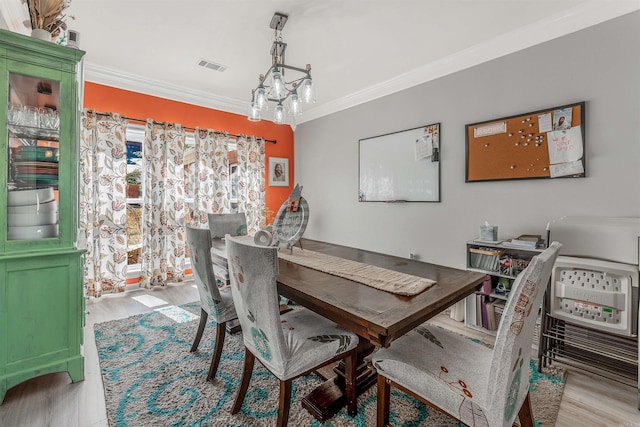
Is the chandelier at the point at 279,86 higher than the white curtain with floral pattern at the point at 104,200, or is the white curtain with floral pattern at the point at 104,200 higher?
the chandelier at the point at 279,86

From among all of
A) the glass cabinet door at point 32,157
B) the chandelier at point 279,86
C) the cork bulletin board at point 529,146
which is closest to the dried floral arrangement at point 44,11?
the glass cabinet door at point 32,157

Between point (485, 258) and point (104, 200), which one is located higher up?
point (104, 200)

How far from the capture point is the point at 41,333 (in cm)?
176

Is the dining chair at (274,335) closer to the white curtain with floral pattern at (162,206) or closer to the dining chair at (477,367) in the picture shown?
the dining chair at (477,367)

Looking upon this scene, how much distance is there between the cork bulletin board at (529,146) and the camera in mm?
2258

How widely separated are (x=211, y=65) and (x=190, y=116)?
105cm

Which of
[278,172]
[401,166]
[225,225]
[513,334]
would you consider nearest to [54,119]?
[225,225]

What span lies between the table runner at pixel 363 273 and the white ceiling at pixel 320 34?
186 cm

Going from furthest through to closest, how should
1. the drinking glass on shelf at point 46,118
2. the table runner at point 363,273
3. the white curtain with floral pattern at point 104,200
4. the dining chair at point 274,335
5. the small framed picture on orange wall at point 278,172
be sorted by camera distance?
the small framed picture on orange wall at point 278,172 → the white curtain with floral pattern at point 104,200 → the drinking glass on shelf at point 46,118 → the table runner at point 363,273 → the dining chair at point 274,335

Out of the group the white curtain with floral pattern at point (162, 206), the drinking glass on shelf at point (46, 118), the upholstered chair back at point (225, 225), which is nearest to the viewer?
the drinking glass on shelf at point (46, 118)

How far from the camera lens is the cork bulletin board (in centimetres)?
226

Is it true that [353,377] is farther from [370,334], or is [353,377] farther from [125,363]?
[125,363]

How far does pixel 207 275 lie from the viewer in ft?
6.22

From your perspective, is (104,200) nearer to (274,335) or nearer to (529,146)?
(274,335)
